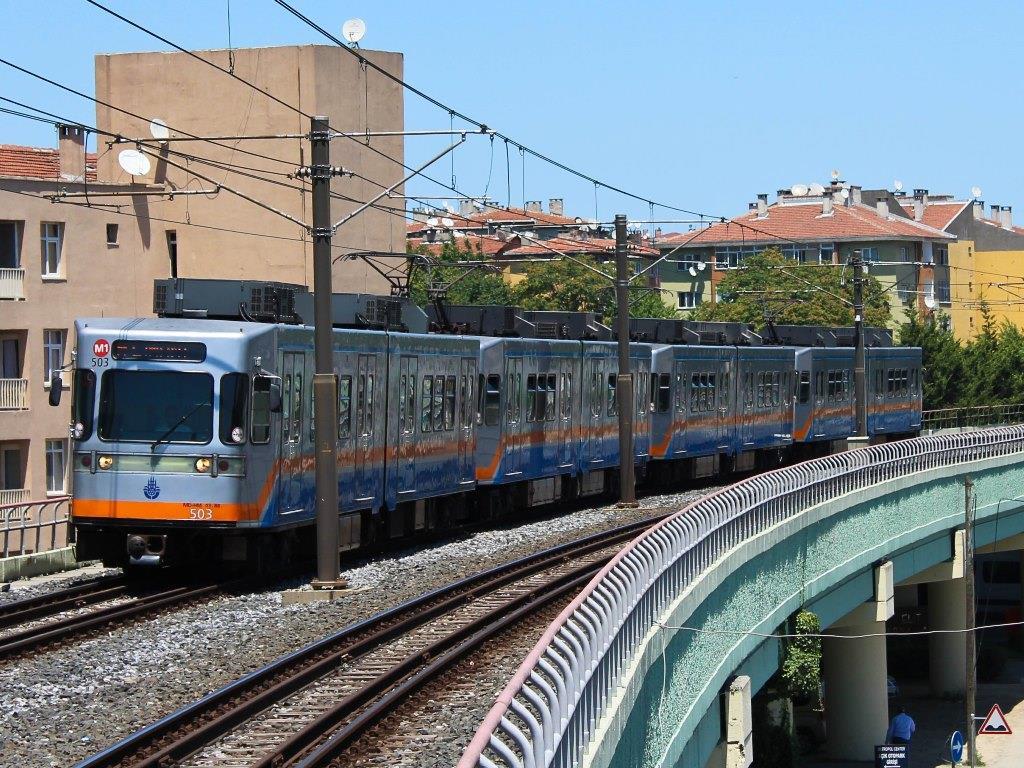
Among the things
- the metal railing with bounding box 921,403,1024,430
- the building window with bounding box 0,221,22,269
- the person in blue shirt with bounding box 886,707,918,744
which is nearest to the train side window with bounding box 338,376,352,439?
the person in blue shirt with bounding box 886,707,918,744

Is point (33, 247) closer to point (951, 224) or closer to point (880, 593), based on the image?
point (880, 593)

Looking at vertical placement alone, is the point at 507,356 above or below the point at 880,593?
above

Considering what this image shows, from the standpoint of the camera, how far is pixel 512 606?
1950cm

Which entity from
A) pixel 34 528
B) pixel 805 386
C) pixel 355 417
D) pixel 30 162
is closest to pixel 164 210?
pixel 30 162

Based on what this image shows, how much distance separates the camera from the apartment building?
4559 cm

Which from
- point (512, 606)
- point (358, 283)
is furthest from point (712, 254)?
point (512, 606)

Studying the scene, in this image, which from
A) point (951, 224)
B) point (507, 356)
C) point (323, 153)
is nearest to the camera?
point (323, 153)

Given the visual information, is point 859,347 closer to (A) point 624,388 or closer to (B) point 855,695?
(B) point 855,695

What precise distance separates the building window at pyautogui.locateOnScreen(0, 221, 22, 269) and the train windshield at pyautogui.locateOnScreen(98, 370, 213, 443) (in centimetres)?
2639

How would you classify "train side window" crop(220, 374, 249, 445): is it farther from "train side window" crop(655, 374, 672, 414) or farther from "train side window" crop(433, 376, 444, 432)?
"train side window" crop(655, 374, 672, 414)

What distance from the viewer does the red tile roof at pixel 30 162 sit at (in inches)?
1916

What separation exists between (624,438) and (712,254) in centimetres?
7631

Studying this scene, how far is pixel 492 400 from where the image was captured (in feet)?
97.0

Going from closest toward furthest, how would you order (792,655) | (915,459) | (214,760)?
(214,760) < (792,655) < (915,459)
